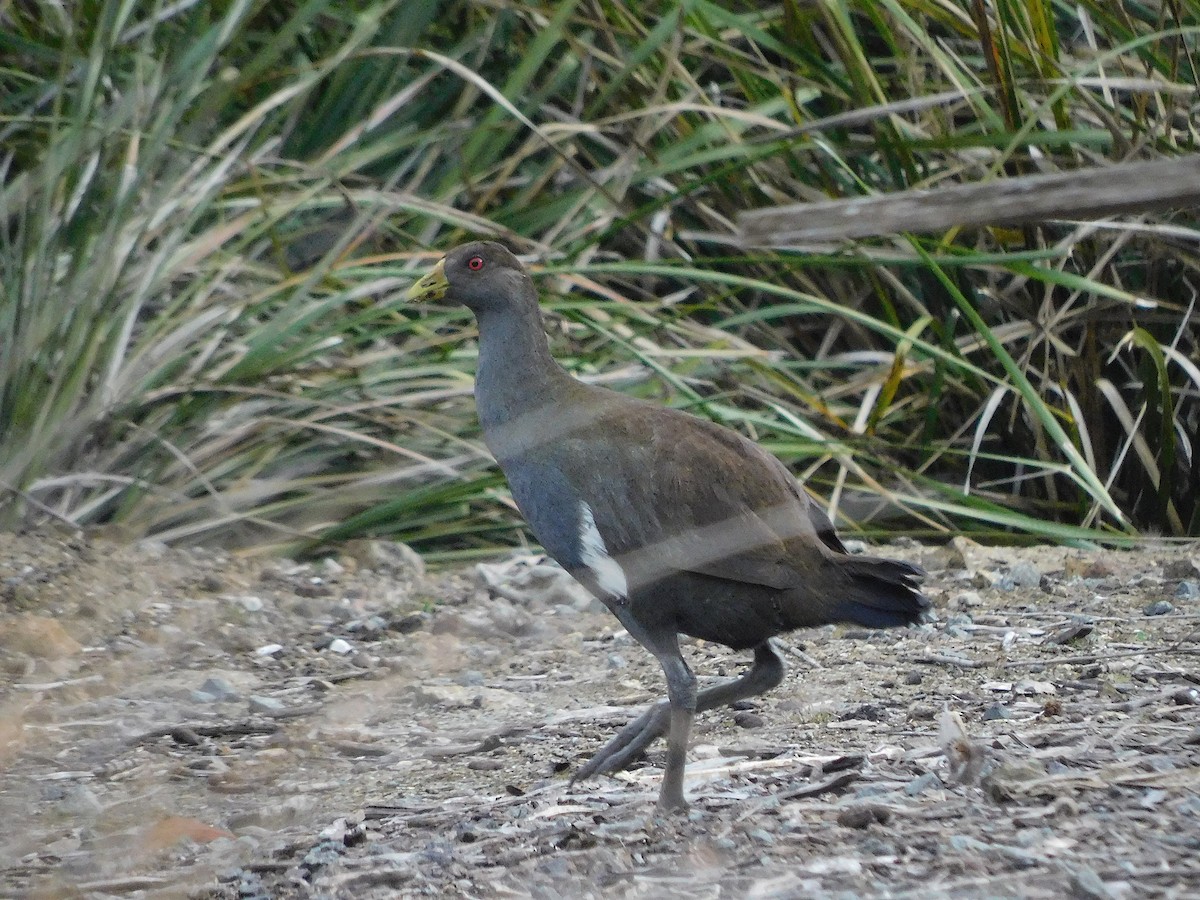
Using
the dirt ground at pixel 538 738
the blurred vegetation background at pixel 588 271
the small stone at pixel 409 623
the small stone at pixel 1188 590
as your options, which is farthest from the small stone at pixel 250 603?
the small stone at pixel 1188 590

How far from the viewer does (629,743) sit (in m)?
3.53

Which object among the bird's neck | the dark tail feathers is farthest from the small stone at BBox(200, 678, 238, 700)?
the dark tail feathers

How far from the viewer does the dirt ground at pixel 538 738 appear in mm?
2777

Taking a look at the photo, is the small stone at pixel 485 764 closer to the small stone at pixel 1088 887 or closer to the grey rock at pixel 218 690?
the grey rock at pixel 218 690

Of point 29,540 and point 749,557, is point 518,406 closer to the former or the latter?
point 749,557

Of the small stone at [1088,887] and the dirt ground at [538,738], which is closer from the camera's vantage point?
the small stone at [1088,887]

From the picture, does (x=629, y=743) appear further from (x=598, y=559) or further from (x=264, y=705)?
(x=264, y=705)

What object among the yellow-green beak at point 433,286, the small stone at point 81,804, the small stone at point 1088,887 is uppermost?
the yellow-green beak at point 433,286

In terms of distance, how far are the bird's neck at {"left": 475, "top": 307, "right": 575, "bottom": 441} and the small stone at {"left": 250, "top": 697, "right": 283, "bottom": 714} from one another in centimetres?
96

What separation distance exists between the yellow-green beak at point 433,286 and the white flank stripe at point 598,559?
2.94ft

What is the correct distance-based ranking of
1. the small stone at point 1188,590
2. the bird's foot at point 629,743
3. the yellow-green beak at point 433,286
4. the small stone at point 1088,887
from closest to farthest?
the small stone at point 1088,887, the bird's foot at point 629,743, the yellow-green beak at point 433,286, the small stone at point 1188,590

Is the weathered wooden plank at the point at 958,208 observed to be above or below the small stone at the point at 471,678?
above

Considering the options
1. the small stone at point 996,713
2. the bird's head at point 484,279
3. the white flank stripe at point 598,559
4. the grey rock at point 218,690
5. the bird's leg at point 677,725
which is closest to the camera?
the bird's leg at point 677,725

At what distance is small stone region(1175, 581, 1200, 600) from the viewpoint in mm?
4559
